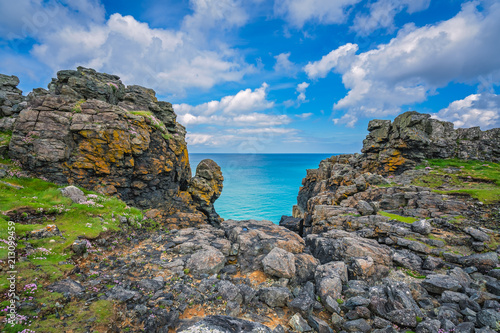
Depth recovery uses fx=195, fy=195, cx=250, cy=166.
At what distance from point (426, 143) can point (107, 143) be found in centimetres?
6099

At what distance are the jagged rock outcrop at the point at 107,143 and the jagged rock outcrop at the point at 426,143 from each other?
4499cm

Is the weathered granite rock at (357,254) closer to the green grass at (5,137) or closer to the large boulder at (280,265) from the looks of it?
the large boulder at (280,265)

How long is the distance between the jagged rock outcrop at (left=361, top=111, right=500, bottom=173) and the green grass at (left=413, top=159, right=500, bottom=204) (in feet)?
8.41

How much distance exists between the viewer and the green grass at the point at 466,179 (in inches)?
1026

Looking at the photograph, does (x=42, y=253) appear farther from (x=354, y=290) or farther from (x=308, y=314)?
(x=354, y=290)

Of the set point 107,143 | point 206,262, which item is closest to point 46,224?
point 206,262

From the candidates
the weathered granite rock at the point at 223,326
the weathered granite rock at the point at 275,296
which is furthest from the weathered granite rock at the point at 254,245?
the weathered granite rock at the point at 223,326

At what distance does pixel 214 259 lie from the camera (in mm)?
13398

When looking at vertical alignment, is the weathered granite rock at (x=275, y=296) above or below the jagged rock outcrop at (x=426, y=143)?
below

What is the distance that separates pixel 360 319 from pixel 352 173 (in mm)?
43086

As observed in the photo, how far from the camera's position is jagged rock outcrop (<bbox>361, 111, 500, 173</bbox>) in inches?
1721

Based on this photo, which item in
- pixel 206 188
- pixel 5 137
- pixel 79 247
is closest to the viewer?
pixel 79 247

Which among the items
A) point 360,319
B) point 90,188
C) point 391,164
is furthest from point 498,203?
point 90,188

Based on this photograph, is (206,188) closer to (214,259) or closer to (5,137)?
(5,137)
